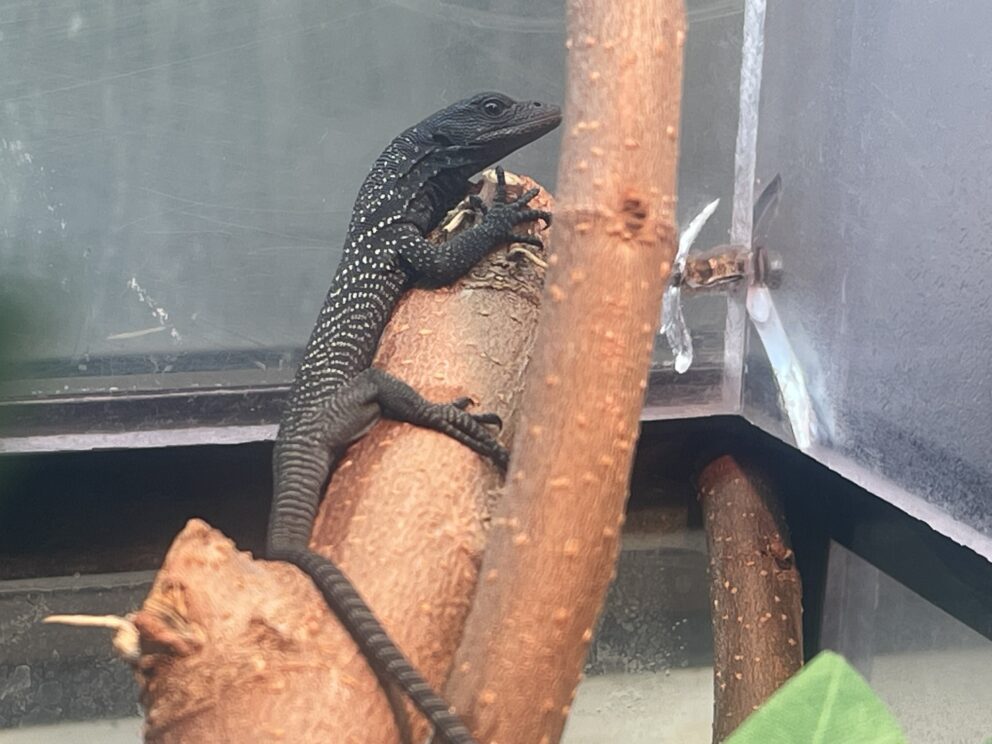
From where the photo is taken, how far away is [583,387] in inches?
33.3

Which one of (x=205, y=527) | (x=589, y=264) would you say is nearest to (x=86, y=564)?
(x=205, y=527)

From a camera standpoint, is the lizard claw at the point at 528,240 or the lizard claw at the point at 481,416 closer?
the lizard claw at the point at 481,416

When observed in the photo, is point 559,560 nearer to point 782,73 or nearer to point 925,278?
point 925,278

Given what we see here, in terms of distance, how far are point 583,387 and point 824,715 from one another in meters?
0.40

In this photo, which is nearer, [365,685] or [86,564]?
[365,685]

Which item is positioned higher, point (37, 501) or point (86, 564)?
point (37, 501)

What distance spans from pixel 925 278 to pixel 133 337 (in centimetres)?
160

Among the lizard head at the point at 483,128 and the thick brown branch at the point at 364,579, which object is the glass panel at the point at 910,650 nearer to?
the thick brown branch at the point at 364,579

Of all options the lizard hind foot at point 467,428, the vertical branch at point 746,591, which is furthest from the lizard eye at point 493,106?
the vertical branch at point 746,591

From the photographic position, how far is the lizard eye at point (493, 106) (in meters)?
1.64

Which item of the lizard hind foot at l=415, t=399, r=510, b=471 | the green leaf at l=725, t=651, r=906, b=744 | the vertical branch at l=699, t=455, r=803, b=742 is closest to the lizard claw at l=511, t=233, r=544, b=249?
the lizard hind foot at l=415, t=399, r=510, b=471

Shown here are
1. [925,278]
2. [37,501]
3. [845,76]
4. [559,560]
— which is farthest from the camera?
[37,501]

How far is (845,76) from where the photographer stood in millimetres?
1558

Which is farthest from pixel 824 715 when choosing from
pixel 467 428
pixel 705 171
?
pixel 705 171
